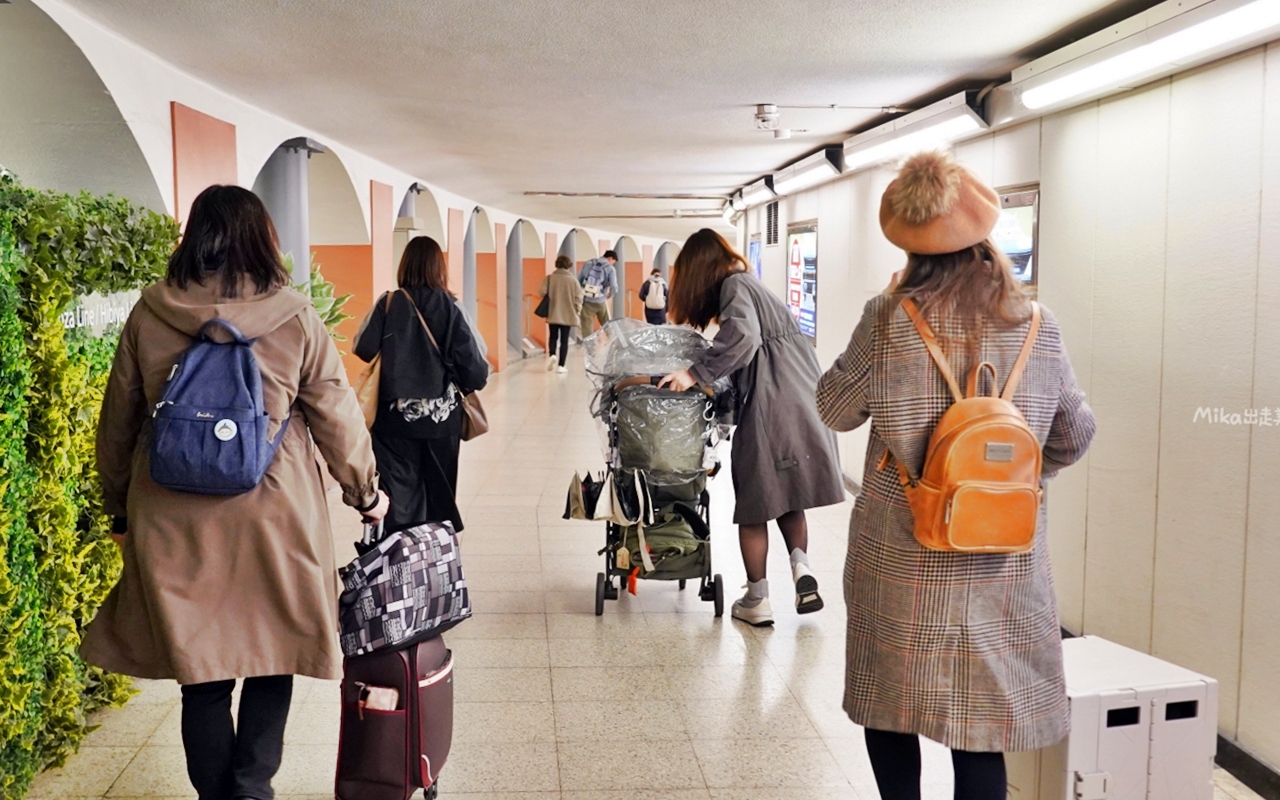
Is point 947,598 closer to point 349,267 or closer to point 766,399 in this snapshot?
point 766,399

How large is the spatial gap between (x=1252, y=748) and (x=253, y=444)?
2.81m

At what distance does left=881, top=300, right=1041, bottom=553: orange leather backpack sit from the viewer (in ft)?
6.90

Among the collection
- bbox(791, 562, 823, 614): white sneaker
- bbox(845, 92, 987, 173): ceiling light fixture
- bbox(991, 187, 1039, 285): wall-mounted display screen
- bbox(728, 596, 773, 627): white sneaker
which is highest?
bbox(845, 92, 987, 173): ceiling light fixture

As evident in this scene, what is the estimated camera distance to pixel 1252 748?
333 cm

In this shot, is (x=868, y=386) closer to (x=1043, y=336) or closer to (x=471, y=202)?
(x=1043, y=336)

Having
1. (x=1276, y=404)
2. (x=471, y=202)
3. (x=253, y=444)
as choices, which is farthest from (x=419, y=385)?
(x=471, y=202)

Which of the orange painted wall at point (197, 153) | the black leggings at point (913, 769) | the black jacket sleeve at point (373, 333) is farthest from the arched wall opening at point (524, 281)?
the black leggings at point (913, 769)

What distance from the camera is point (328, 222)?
982 centimetres

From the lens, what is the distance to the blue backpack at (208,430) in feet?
7.77

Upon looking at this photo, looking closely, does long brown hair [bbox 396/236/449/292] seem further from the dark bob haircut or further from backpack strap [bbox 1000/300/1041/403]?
backpack strap [bbox 1000/300/1041/403]

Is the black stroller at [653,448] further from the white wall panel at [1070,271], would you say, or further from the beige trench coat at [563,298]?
the beige trench coat at [563,298]

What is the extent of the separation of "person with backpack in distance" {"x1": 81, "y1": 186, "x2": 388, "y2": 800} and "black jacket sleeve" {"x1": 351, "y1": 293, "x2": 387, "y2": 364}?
2.20 m

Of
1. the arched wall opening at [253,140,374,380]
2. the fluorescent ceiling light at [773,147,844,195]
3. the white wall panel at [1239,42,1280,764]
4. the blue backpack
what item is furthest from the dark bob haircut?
the fluorescent ceiling light at [773,147,844,195]

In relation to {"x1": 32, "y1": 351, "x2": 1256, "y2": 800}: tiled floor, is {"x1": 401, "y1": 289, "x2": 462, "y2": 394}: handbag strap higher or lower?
higher
